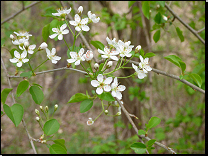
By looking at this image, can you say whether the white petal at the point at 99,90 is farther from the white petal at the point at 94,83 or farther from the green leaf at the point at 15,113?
the green leaf at the point at 15,113

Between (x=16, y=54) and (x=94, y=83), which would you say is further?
(x=16, y=54)

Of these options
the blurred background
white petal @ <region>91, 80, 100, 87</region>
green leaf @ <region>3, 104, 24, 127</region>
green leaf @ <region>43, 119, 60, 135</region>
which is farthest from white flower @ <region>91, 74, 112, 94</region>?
the blurred background

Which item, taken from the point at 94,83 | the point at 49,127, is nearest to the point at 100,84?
the point at 94,83

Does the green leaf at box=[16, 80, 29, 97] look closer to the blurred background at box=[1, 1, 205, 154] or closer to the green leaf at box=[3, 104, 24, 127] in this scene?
the green leaf at box=[3, 104, 24, 127]

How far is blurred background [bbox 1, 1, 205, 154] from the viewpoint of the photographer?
2.86 m

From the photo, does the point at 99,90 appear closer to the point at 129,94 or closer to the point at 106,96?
the point at 106,96

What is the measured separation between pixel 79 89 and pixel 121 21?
3.09m

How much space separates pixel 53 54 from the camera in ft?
4.07

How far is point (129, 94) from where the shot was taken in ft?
10.6

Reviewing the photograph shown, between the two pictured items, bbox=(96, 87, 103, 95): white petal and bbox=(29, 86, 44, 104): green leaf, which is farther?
bbox=(29, 86, 44, 104): green leaf

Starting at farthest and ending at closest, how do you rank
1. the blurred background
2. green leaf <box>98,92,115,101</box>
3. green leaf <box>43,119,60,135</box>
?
the blurred background < green leaf <box>43,119,60,135</box> < green leaf <box>98,92,115,101</box>

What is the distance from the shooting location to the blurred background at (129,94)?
2.86 metres

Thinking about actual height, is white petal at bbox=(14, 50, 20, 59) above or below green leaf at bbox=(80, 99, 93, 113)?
above

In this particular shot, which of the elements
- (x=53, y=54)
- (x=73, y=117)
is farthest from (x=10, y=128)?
(x=53, y=54)
